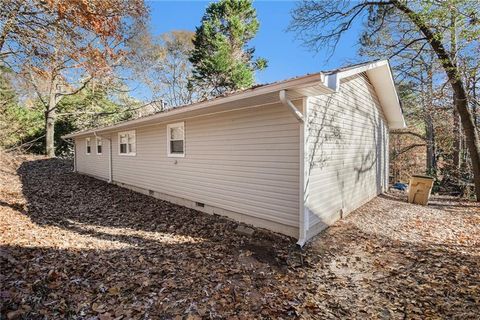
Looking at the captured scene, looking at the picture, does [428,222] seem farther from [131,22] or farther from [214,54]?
[214,54]

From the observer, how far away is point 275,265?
4.12m

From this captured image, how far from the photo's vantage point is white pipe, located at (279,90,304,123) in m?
4.11

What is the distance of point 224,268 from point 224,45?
51.3ft

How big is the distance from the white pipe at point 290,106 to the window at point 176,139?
4060 millimetres

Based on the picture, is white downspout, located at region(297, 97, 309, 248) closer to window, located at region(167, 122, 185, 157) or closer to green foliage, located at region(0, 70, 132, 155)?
window, located at region(167, 122, 185, 157)

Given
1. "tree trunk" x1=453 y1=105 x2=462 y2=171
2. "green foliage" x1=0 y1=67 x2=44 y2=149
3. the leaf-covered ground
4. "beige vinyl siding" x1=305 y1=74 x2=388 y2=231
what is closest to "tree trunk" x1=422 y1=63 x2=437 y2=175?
"tree trunk" x1=453 y1=105 x2=462 y2=171

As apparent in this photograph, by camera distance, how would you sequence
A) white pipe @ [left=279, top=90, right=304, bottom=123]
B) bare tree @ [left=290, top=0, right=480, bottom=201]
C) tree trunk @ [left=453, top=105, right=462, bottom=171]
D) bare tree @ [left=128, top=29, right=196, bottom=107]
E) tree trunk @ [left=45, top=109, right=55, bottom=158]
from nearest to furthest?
white pipe @ [left=279, top=90, right=304, bottom=123]
bare tree @ [left=290, top=0, right=480, bottom=201]
tree trunk @ [left=453, top=105, right=462, bottom=171]
tree trunk @ [left=45, top=109, right=55, bottom=158]
bare tree @ [left=128, top=29, right=196, bottom=107]

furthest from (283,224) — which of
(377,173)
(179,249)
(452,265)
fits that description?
(377,173)

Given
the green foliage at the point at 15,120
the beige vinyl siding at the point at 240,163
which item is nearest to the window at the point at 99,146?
the green foliage at the point at 15,120

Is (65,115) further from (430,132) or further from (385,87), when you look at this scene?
(430,132)

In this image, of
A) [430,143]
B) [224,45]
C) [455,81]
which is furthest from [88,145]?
[430,143]

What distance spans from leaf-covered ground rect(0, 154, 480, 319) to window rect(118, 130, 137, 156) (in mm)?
3918

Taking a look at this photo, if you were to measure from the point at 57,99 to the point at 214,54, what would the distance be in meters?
11.9

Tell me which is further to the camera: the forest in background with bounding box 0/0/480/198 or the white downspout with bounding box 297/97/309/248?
the forest in background with bounding box 0/0/480/198
